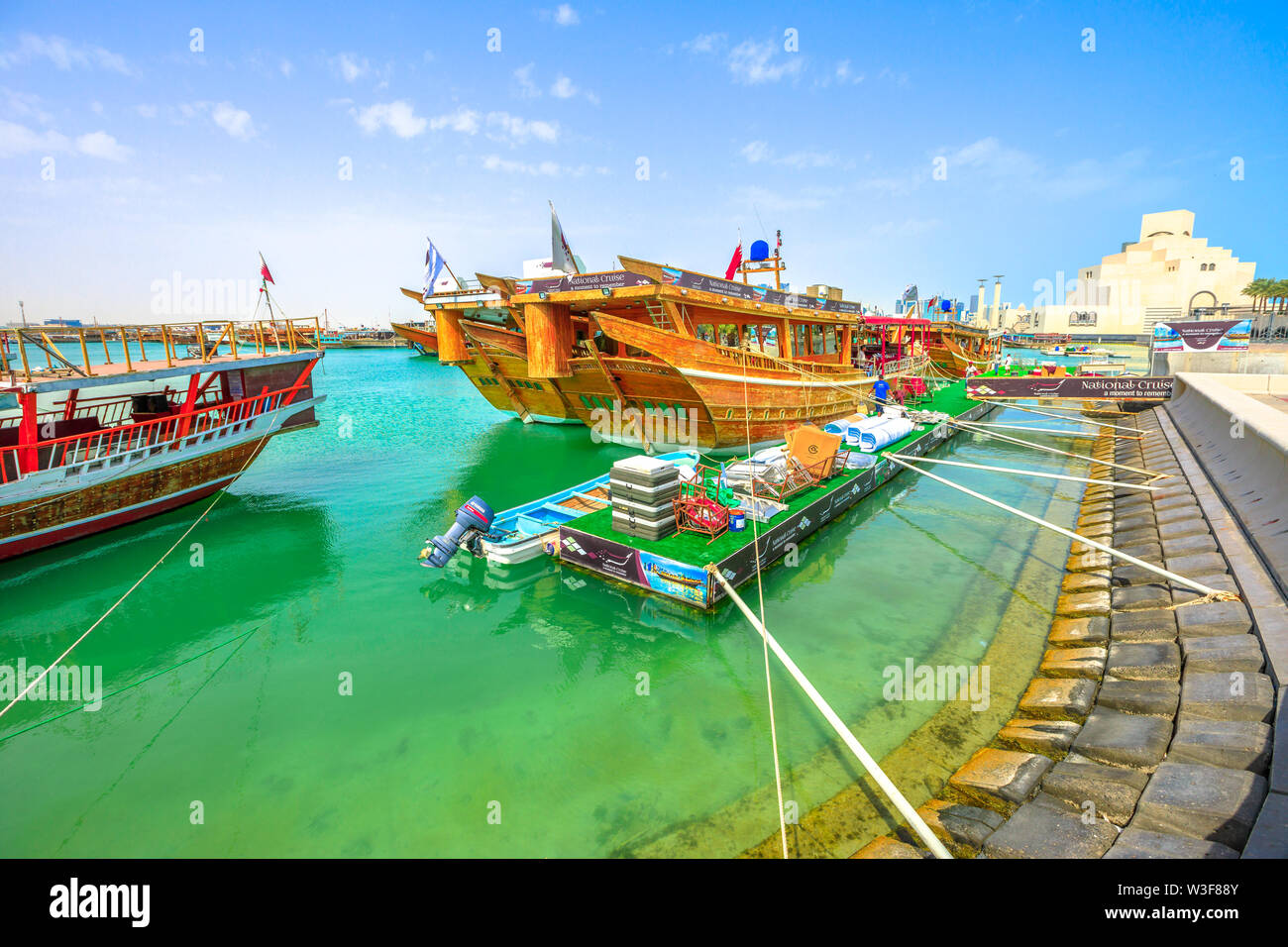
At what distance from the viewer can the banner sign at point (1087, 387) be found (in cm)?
2470

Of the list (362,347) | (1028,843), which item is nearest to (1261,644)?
(1028,843)

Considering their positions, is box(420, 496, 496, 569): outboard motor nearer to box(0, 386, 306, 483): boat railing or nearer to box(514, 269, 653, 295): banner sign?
box(0, 386, 306, 483): boat railing

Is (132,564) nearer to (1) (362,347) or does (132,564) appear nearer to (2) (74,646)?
(2) (74,646)

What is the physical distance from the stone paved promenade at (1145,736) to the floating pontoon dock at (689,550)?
4.63 meters

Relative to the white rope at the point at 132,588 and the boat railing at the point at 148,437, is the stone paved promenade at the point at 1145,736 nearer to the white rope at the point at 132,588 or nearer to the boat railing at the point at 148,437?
the white rope at the point at 132,588

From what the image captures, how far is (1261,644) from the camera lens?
6398 millimetres

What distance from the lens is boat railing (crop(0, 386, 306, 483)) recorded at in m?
12.5

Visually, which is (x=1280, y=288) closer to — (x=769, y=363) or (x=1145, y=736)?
(x=769, y=363)

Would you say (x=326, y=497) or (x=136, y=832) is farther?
(x=326, y=497)

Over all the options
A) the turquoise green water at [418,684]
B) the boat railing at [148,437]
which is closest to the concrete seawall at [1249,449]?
the turquoise green water at [418,684]

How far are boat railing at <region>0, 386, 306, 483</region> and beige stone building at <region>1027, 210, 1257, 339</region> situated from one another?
13111 cm

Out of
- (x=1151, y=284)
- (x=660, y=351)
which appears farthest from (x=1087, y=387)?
(x=1151, y=284)

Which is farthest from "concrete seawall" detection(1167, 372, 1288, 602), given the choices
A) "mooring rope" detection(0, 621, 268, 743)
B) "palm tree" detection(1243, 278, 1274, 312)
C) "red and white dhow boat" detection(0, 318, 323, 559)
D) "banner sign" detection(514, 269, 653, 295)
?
"palm tree" detection(1243, 278, 1274, 312)

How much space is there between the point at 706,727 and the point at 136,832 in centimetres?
638
